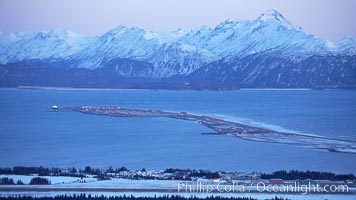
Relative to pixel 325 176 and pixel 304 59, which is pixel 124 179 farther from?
pixel 304 59

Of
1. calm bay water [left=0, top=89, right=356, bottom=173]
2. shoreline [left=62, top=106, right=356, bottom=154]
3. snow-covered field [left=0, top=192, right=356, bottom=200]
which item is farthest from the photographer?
shoreline [left=62, top=106, right=356, bottom=154]

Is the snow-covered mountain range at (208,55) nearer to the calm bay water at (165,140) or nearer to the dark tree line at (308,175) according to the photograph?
the calm bay water at (165,140)

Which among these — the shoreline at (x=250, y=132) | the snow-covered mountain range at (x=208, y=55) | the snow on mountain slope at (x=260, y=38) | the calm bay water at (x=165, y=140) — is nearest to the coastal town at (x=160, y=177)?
the calm bay water at (x=165, y=140)

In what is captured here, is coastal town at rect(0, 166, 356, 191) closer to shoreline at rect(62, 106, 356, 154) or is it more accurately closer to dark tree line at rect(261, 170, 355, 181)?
dark tree line at rect(261, 170, 355, 181)

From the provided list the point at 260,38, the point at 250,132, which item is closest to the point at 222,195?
the point at 250,132

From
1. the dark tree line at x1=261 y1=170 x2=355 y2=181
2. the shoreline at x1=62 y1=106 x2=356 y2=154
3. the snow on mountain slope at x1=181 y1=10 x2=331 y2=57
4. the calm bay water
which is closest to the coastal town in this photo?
the dark tree line at x1=261 y1=170 x2=355 y2=181

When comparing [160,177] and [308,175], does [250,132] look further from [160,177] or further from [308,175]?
[160,177]

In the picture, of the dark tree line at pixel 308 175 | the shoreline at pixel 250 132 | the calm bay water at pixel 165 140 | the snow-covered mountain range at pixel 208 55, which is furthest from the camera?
the snow-covered mountain range at pixel 208 55
